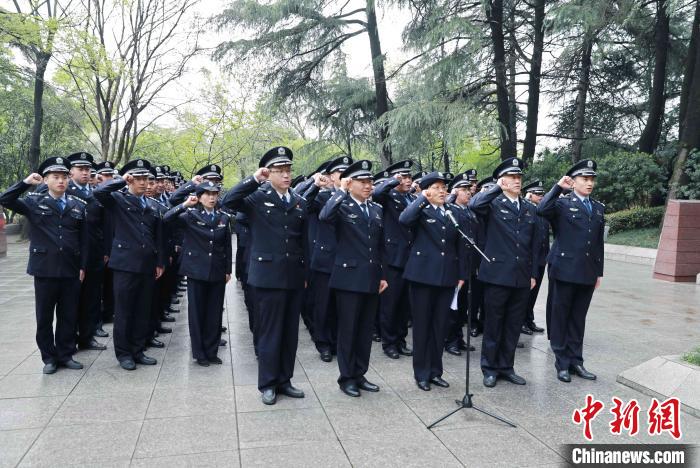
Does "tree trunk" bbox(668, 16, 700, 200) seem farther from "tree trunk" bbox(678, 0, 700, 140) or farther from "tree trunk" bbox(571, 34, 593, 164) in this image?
"tree trunk" bbox(571, 34, 593, 164)

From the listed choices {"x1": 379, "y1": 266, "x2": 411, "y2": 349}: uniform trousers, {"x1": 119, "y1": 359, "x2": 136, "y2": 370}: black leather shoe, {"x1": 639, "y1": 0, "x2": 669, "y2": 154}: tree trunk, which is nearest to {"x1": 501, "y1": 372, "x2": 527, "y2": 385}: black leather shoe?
{"x1": 379, "y1": 266, "x2": 411, "y2": 349}: uniform trousers

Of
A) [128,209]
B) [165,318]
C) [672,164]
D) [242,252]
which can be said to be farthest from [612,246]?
[128,209]

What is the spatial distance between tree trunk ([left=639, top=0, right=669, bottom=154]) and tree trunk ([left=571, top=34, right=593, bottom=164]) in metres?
1.97

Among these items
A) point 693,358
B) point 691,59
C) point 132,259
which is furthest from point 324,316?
point 691,59

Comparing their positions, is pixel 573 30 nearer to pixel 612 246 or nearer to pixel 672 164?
pixel 672 164

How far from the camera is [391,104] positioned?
17703mm

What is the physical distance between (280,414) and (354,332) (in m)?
0.92

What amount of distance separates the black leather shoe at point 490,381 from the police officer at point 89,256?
13.5 feet

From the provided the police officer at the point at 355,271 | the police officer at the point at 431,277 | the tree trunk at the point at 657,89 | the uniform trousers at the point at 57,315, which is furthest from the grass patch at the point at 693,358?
the tree trunk at the point at 657,89

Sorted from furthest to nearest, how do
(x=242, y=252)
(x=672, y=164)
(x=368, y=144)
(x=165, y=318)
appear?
(x=368, y=144)
(x=672, y=164)
(x=242, y=252)
(x=165, y=318)

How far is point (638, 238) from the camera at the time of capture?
15250 millimetres

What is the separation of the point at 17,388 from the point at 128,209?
1.87 metres

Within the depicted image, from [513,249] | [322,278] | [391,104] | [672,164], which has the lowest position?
[322,278]

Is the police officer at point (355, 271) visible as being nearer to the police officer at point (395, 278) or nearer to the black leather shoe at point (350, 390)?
the black leather shoe at point (350, 390)
